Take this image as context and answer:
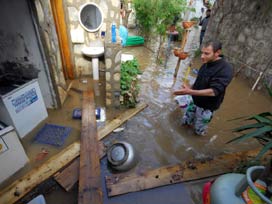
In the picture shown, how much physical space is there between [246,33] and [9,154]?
6.61 m

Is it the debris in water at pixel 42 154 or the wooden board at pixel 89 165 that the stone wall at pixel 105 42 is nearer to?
the wooden board at pixel 89 165

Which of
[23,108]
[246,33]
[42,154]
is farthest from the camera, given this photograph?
[246,33]

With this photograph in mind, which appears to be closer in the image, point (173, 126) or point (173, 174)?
point (173, 174)

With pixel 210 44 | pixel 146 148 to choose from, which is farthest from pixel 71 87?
pixel 210 44

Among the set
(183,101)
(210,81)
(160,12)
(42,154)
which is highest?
(160,12)

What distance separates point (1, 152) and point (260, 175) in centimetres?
269

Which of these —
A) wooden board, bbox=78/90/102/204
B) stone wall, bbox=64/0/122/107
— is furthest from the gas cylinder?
stone wall, bbox=64/0/122/107

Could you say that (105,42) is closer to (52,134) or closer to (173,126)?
(52,134)

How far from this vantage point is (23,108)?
9.33ft

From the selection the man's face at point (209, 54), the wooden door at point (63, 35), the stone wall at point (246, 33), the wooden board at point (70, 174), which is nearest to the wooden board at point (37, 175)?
the wooden board at point (70, 174)

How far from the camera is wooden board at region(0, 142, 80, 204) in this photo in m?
2.10

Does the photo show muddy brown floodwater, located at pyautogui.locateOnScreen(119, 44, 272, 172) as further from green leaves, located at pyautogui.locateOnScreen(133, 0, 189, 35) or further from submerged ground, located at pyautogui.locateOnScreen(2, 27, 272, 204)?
green leaves, located at pyautogui.locateOnScreen(133, 0, 189, 35)

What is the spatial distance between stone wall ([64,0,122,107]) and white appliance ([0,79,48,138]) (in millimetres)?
1321

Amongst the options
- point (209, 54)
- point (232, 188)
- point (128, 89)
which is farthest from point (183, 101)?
point (232, 188)
